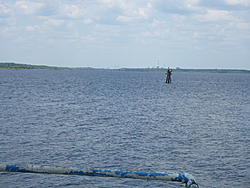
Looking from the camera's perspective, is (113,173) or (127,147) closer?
(113,173)

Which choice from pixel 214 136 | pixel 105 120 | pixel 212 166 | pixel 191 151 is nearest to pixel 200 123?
pixel 214 136

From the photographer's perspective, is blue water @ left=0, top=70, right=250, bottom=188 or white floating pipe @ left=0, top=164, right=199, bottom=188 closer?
white floating pipe @ left=0, top=164, right=199, bottom=188

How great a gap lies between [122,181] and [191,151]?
7398 mm

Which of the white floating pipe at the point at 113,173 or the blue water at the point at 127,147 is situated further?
the blue water at the point at 127,147

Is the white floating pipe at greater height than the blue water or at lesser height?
greater

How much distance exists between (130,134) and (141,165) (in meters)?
9.00

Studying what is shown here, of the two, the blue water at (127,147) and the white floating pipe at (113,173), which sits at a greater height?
the white floating pipe at (113,173)

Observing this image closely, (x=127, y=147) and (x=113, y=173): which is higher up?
(x=113, y=173)

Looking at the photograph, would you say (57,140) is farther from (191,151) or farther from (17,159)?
(191,151)

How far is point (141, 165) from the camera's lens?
60.5 feet

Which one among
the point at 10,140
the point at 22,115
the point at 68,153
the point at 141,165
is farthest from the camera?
the point at 22,115

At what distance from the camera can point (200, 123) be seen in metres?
34.7

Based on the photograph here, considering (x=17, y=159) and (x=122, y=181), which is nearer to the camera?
(x=122, y=181)

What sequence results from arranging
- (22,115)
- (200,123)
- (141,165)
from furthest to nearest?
1. (22,115)
2. (200,123)
3. (141,165)
